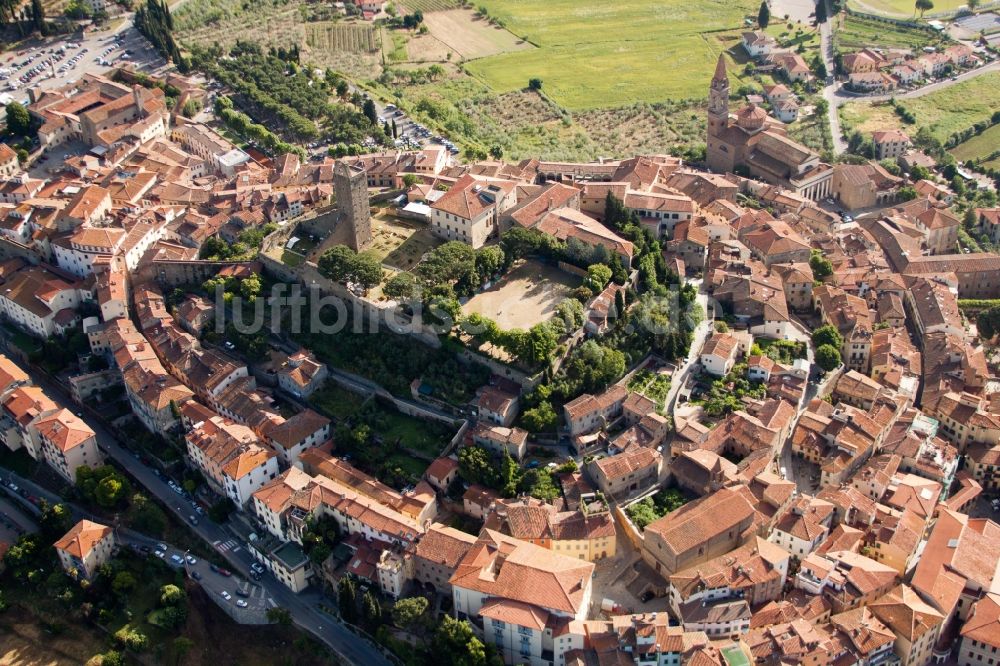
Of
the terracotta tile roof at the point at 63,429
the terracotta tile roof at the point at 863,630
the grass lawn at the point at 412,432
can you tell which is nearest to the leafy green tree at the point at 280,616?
the grass lawn at the point at 412,432

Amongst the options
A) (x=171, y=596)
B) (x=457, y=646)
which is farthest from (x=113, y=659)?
(x=457, y=646)

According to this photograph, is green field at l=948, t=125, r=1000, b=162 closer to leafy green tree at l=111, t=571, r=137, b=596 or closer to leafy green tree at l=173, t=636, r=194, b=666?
→ leafy green tree at l=173, t=636, r=194, b=666

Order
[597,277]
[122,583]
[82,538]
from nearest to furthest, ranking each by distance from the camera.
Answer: [122,583], [82,538], [597,277]

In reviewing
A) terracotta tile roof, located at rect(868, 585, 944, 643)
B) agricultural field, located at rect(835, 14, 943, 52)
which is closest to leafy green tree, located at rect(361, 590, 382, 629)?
terracotta tile roof, located at rect(868, 585, 944, 643)

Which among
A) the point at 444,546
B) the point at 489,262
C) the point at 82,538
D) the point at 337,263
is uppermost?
the point at 337,263

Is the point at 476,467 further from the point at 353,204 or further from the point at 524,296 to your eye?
the point at 353,204

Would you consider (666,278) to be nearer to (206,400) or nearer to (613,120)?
(206,400)
